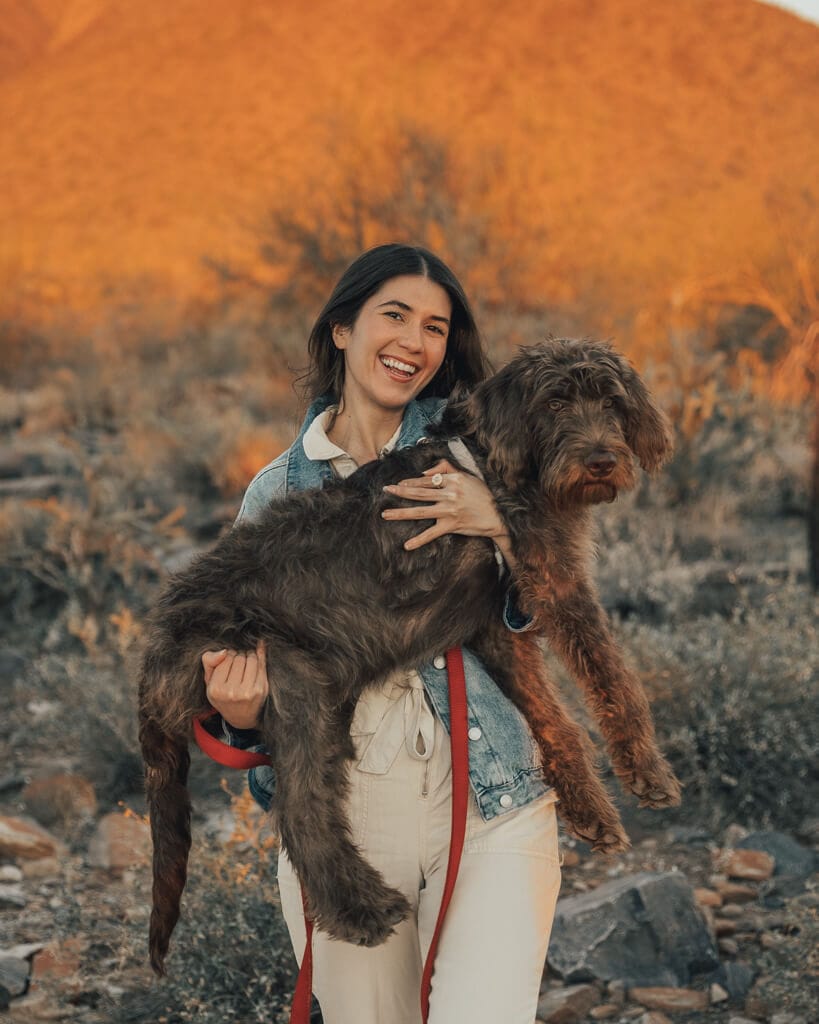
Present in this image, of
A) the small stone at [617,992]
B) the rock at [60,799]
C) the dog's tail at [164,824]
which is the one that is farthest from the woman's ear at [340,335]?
the rock at [60,799]

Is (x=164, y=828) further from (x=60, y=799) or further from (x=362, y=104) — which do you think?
(x=362, y=104)

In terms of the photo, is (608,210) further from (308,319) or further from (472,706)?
(472,706)

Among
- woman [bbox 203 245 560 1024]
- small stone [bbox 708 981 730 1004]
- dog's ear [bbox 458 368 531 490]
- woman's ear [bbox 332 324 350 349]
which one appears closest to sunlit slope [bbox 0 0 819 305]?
small stone [bbox 708 981 730 1004]

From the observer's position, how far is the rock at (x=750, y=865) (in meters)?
5.17

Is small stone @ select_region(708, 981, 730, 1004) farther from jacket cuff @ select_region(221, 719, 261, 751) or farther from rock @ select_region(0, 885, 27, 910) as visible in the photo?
rock @ select_region(0, 885, 27, 910)

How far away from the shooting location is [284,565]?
128 inches

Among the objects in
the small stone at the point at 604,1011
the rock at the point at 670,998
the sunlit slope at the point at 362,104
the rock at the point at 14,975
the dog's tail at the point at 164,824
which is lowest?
the small stone at the point at 604,1011

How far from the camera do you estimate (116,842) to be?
5723 mm

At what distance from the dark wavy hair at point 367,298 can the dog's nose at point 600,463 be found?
0.82 metres

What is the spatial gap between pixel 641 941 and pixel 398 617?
2.06 meters

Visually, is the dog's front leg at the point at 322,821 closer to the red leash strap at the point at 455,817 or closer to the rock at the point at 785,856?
the red leash strap at the point at 455,817

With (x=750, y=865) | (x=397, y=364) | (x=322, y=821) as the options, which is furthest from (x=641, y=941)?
(x=397, y=364)

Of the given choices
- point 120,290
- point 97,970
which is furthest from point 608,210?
point 97,970

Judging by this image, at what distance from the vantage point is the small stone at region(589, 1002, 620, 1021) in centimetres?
429
